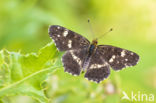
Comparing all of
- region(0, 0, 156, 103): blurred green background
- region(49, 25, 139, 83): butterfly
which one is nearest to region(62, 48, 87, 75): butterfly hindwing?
region(49, 25, 139, 83): butterfly

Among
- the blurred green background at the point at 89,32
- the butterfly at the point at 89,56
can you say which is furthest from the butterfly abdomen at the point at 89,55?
the blurred green background at the point at 89,32

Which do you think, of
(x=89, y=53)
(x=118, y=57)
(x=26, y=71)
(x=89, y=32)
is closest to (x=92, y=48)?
(x=89, y=53)

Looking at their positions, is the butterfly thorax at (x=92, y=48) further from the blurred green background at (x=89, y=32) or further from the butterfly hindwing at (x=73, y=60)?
the blurred green background at (x=89, y=32)

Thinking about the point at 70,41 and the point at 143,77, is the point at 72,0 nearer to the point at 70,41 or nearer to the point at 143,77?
the point at 143,77

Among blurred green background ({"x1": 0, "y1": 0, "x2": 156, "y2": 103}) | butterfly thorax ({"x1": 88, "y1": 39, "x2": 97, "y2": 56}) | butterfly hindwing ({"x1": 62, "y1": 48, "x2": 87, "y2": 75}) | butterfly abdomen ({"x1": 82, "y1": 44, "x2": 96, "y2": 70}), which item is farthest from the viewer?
blurred green background ({"x1": 0, "y1": 0, "x2": 156, "y2": 103})

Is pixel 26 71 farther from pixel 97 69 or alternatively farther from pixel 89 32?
pixel 89 32

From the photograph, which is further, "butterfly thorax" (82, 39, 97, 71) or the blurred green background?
the blurred green background

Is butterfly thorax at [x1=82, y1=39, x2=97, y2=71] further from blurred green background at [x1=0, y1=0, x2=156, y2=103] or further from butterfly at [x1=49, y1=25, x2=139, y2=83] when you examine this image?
blurred green background at [x1=0, y1=0, x2=156, y2=103]
